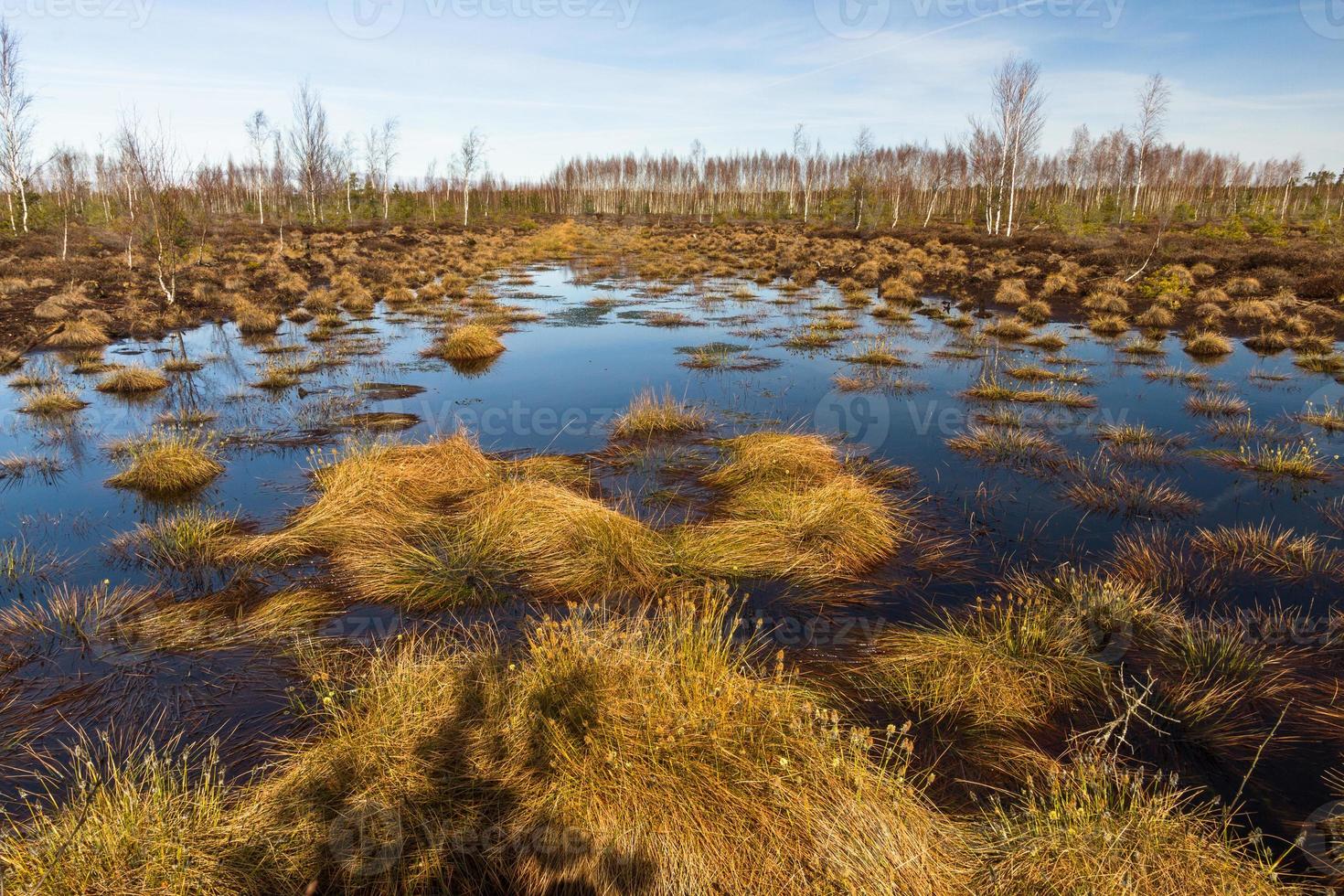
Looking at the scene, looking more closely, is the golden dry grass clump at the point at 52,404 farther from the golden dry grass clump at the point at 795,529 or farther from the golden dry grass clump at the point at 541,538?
the golden dry grass clump at the point at 795,529

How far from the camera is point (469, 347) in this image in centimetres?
1479

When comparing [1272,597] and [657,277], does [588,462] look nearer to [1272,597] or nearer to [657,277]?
[1272,597]

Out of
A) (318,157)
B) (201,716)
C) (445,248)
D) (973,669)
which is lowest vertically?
(201,716)

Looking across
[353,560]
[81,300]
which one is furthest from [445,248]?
[353,560]

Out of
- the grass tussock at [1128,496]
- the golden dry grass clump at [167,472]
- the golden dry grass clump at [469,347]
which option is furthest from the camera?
the golden dry grass clump at [469,347]

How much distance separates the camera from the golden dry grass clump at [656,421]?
9.73 metres

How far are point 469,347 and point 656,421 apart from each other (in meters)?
6.97

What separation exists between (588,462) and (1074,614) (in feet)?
18.9

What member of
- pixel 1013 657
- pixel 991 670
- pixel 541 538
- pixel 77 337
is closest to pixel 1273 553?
pixel 1013 657

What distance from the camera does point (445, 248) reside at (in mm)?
37906

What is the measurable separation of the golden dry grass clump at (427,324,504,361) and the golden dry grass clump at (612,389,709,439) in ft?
19.9

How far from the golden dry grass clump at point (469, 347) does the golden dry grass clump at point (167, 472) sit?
23.3 ft

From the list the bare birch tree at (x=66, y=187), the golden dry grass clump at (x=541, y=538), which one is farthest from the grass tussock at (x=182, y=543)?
the bare birch tree at (x=66, y=187)

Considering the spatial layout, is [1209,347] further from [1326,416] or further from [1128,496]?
[1128,496]
